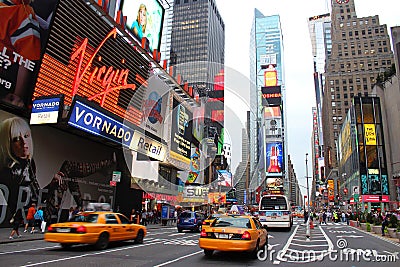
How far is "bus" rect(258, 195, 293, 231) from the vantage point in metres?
25.5

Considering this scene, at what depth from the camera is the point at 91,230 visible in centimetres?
1124

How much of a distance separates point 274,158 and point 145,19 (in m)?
112

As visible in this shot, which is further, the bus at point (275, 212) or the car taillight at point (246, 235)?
the bus at point (275, 212)

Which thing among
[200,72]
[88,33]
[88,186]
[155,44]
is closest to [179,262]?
Answer: [88,186]

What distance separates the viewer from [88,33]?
26.5 m

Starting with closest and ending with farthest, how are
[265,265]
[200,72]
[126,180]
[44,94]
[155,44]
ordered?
[265,265], [44,94], [126,180], [155,44], [200,72]

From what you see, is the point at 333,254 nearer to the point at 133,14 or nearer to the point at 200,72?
the point at 133,14

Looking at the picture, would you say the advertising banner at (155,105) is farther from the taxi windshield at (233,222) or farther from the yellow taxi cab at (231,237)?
the yellow taxi cab at (231,237)

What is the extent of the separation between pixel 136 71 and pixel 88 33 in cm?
897

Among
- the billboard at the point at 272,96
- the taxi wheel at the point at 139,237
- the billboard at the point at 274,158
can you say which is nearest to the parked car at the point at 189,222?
the taxi wheel at the point at 139,237

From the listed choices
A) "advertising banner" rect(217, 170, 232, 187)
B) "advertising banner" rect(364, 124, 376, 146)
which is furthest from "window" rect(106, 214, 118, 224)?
"advertising banner" rect(217, 170, 232, 187)

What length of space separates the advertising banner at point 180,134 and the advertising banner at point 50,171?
62.9ft

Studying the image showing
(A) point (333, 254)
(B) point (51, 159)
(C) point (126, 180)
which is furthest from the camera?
(C) point (126, 180)

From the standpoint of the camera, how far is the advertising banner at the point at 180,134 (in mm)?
48969
